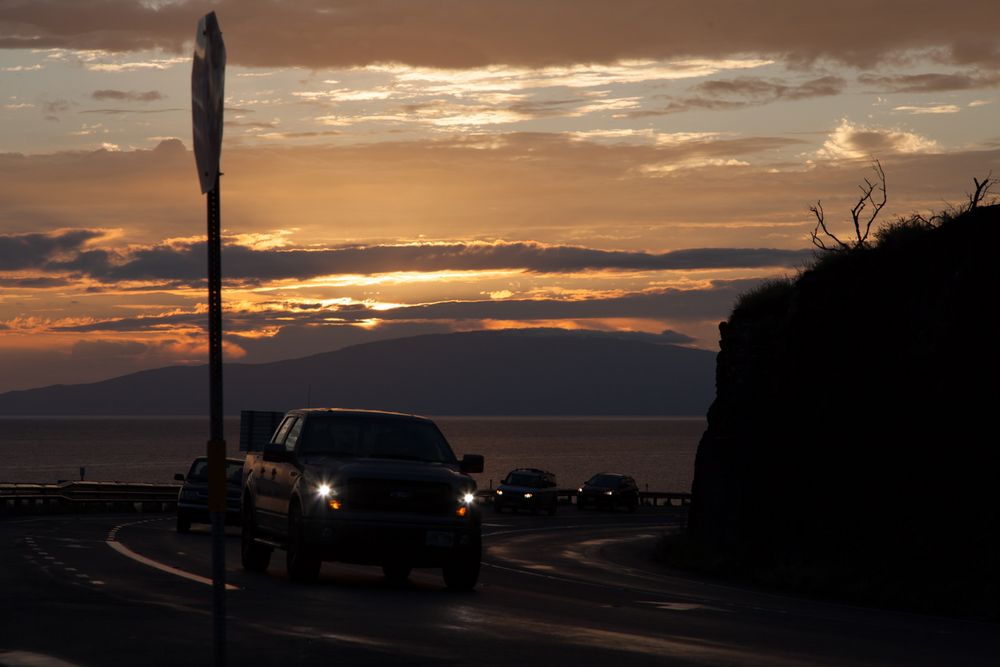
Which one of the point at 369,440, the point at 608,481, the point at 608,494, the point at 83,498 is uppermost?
the point at 369,440

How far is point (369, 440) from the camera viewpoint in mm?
19719

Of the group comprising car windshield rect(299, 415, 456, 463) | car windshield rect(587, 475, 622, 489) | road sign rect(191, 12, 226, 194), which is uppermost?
road sign rect(191, 12, 226, 194)

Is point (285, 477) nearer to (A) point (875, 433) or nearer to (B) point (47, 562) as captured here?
(B) point (47, 562)

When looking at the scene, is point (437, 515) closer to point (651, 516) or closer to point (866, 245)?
point (866, 245)

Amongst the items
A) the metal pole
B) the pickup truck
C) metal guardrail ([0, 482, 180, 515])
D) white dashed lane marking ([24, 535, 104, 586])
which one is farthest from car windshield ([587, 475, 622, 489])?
the metal pole

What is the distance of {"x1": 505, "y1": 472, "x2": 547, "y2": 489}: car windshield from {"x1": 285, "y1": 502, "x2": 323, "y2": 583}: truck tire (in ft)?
136

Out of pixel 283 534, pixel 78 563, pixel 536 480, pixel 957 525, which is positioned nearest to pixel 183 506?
pixel 78 563

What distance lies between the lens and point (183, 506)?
33.9 m

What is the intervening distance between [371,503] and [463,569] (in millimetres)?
1443

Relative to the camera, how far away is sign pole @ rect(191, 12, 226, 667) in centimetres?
693

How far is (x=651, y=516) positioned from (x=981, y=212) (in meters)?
39.9

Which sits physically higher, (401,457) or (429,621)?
(401,457)

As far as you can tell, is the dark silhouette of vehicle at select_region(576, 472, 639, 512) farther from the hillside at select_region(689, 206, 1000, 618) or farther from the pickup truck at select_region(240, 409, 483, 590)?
the pickup truck at select_region(240, 409, 483, 590)

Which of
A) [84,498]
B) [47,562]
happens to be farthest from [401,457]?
[84,498]
